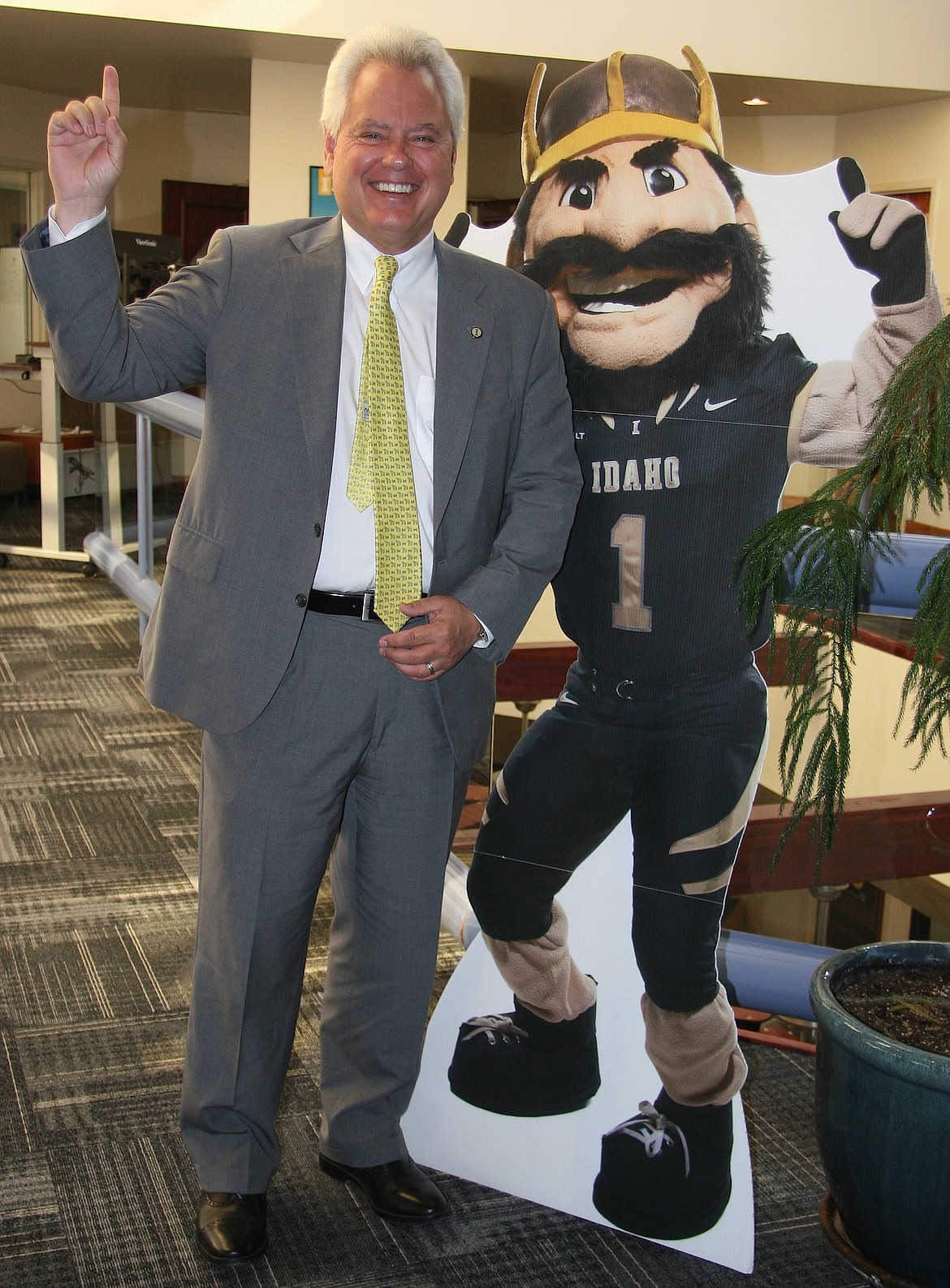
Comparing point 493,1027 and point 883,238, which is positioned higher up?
point 883,238

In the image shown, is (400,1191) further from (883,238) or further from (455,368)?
(883,238)

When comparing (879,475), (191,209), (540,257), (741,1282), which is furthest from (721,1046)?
(191,209)

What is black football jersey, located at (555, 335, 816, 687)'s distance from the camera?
174cm

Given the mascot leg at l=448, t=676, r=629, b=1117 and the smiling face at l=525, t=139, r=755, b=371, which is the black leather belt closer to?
the mascot leg at l=448, t=676, r=629, b=1117

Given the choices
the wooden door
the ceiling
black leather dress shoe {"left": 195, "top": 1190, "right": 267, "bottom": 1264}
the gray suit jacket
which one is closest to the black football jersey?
the gray suit jacket

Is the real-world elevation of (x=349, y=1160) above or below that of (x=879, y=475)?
below

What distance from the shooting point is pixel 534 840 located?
76.8 inches

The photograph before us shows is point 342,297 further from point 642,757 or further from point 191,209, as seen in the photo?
point 191,209

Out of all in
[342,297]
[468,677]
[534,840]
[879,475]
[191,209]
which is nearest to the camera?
[879,475]

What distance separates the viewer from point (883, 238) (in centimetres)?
165

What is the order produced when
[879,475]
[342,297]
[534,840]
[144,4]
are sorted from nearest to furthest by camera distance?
[879,475] < [342,297] < [534,840] < [144,4]

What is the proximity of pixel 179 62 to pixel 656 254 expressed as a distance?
748cm

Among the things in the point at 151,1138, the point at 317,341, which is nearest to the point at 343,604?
the point at 317,341

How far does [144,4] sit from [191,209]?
4.74 m
